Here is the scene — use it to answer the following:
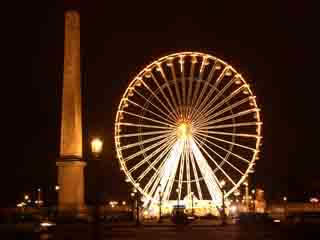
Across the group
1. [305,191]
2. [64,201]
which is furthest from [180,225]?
[305,191]

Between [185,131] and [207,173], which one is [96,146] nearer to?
[185,131]

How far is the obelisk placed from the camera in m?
38.6

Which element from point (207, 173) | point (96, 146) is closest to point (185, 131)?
point (207, 173)

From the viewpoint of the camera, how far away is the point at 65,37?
39688 millimetres

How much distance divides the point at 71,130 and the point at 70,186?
3.48 m

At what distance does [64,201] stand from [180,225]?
726 centimetres

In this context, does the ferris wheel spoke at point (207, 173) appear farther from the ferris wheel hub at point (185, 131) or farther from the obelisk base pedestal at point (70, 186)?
the obelisk base pedestal at point (70, 186)

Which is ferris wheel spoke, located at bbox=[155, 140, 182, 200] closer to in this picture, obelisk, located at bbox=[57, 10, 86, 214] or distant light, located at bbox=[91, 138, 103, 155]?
obelisk, located at bbox=[57, 10, 86, 214]

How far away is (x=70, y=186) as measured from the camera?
39.3 metres

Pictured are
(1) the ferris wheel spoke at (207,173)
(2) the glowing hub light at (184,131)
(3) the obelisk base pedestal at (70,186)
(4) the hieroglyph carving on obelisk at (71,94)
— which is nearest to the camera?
(4) the hieroglyph carving on obelisk at (71,94)

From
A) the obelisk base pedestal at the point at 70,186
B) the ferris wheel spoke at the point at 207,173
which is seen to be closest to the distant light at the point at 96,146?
the obelisk base pedestal at the point at 70,186

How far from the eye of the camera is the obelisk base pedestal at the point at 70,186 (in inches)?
1529

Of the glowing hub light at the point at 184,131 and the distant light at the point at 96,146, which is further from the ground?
the glowing hub light at the point at 184,131

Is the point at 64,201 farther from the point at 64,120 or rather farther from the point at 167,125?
the point at 167,125
